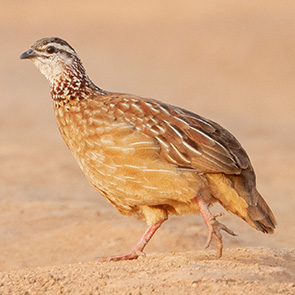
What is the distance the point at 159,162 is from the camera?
7.34 m

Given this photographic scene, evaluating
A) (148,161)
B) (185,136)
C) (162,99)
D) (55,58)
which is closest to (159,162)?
(148,161)

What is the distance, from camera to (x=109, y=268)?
7.04 metres

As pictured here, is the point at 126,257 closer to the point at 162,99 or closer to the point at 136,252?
the point at 136,252

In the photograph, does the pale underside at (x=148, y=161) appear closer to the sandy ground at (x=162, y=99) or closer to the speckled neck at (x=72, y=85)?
the speckled neck at (x=72, y=85)

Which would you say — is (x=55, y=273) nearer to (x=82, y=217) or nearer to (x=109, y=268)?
(x=109, y=268)

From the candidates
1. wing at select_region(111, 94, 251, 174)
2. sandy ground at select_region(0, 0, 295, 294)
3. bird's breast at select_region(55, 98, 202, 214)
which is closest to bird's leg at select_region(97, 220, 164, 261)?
sandy ground at select_region(0, 0, 295, 294)

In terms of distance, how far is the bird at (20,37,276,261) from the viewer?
732 cm

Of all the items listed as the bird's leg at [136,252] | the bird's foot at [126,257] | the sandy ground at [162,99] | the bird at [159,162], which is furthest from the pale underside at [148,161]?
the sandy ground at [162,99]

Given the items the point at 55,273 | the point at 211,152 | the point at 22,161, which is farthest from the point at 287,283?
the point at 22,161

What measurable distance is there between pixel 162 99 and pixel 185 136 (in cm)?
1355

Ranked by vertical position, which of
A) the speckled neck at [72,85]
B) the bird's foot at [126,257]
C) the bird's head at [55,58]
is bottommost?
the bird's foot at [126,257]

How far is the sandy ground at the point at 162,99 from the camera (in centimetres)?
680

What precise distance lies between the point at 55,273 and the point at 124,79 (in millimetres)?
16776

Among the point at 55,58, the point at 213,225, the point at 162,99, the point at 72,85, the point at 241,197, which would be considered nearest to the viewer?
the point at 213,225
